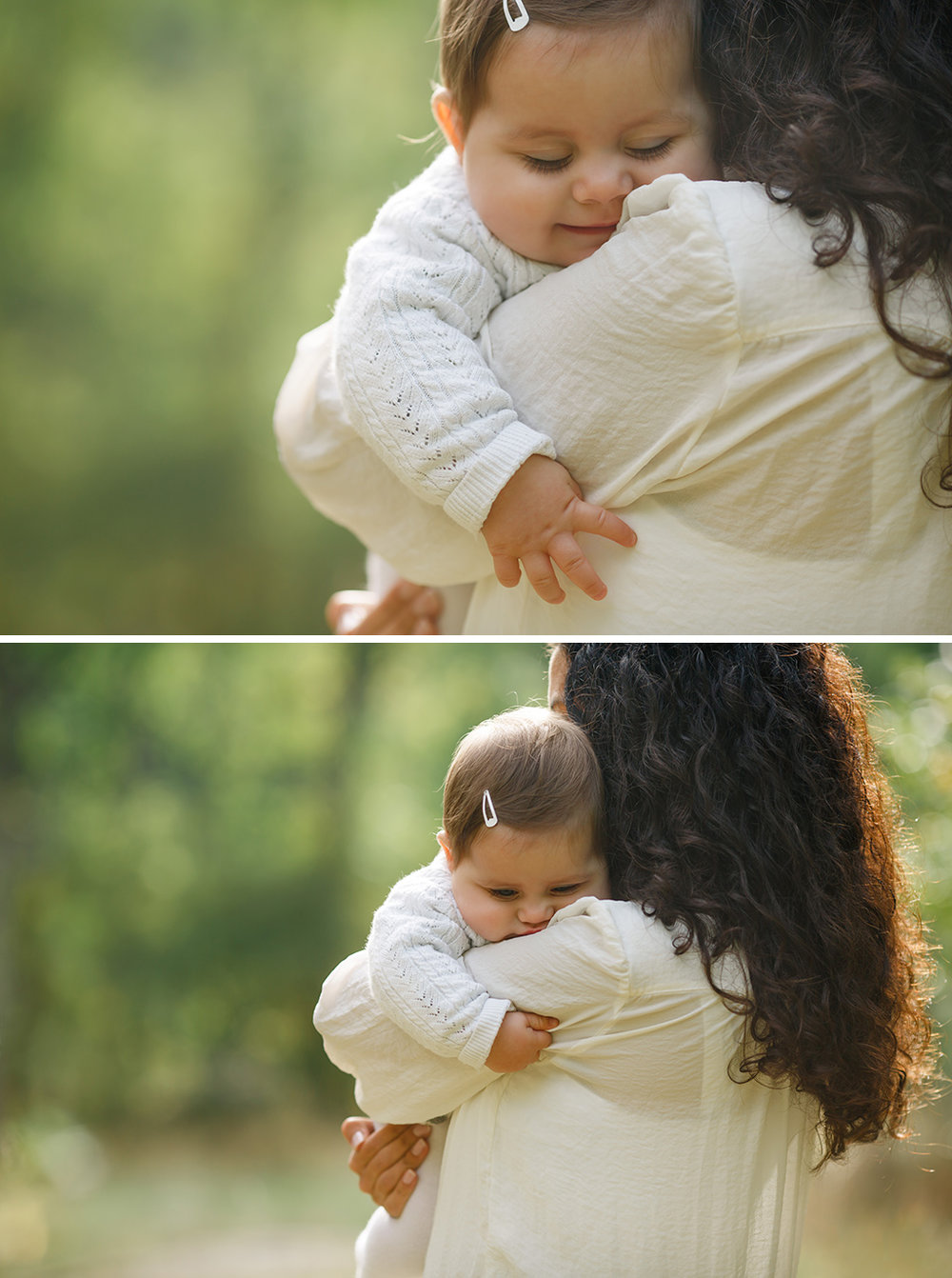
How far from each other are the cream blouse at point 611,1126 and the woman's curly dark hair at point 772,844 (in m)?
0.04

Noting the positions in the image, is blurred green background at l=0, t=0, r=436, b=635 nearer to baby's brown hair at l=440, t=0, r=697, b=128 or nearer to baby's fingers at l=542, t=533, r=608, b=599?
baby's brown hair at l=440, t=0, r=697, b=128

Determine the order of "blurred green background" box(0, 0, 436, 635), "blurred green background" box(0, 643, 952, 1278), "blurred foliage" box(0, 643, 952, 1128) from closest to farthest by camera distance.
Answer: "blurred green background" box(0, 0, 436, 635)
"blurred green background" box(0, 643, 952, 1278)
"blurred foliage" box(0, 643, 952, 1128)

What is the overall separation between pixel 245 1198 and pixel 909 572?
4.26 metres

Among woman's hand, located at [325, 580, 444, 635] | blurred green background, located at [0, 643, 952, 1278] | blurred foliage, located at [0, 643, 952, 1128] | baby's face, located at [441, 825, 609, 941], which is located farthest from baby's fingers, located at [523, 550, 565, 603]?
blurred foliage, located at [0, 643, 952, 1128]

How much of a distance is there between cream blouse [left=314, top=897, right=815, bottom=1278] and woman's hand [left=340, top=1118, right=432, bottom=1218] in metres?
0.11

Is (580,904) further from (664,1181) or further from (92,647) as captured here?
(92,647)

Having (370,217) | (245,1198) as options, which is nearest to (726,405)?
(370,217)

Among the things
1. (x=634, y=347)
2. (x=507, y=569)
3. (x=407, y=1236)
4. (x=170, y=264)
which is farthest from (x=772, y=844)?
(x=170, y=264)

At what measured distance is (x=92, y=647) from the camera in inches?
205

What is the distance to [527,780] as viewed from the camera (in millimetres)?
1035

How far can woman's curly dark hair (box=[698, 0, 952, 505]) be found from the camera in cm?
83

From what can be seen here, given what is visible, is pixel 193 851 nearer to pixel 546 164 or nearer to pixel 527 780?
pixel 527 780

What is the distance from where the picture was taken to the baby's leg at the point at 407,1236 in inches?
45.3

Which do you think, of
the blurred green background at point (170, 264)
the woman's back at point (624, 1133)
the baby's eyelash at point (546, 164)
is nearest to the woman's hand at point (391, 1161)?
the woman's back at point (624, 1133)
